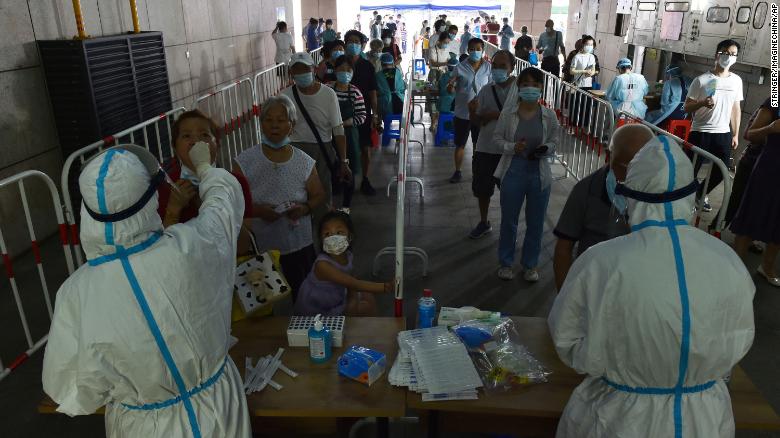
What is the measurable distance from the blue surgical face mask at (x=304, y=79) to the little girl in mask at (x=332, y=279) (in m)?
1.95

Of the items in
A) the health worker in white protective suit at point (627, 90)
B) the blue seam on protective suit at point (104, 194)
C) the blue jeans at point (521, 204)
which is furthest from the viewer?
the health worker in white protective suit at point (627, 90)

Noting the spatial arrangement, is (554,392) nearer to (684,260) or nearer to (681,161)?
(684,260)

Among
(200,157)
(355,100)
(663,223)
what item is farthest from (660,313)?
(355,100)

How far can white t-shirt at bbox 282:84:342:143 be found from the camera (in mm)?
4832

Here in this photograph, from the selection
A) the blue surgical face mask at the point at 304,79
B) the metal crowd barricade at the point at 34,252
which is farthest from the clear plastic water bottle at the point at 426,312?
the blue surgical face mask at the point at 304,79

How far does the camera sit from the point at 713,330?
1.75 metres

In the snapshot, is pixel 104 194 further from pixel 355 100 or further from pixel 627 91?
pixel 627 91

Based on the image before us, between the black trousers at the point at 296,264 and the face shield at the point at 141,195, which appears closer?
the face shield at the point at 141,195

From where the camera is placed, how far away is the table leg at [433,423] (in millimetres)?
2445

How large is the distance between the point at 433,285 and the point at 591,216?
214 cm

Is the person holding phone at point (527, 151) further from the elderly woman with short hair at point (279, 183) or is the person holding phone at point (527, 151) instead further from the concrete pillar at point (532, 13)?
the concrete pillar at point (532, 13)

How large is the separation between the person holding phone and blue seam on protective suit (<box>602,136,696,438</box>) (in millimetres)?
2627

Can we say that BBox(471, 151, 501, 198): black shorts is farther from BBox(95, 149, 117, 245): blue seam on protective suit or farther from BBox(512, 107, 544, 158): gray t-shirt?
BBox(95, 149, 117, 245): blue seam on protective suit

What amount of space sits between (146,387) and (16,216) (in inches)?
182
